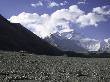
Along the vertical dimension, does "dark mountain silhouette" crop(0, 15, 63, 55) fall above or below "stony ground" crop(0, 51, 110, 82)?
above

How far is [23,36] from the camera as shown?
179 meters

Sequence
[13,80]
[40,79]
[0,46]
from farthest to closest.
→ [0,46]
[40,79]
[13,80]

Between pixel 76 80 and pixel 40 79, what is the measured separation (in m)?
3.92

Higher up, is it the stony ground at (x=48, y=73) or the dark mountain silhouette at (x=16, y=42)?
the dark mountain silhouette at (x=16, y=42)

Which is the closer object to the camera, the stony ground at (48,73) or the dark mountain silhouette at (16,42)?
the stony ground at (48,73)

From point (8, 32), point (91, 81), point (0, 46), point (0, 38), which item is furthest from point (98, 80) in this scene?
point (8, 32)

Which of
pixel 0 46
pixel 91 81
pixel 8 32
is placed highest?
pixel 8 32

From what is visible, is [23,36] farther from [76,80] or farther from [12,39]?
[76,80]

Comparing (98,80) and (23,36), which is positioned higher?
(23,36)

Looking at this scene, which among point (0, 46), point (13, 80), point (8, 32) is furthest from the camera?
point (8, 32)

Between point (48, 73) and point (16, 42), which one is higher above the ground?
point (16, 42)

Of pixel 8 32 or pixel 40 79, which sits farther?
pixel 8 32

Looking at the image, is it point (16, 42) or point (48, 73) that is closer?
point (48, 73)

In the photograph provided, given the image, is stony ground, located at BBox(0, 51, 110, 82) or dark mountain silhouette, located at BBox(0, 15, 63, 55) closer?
stony ground, located at BBox(0, 51, 110, 82)
